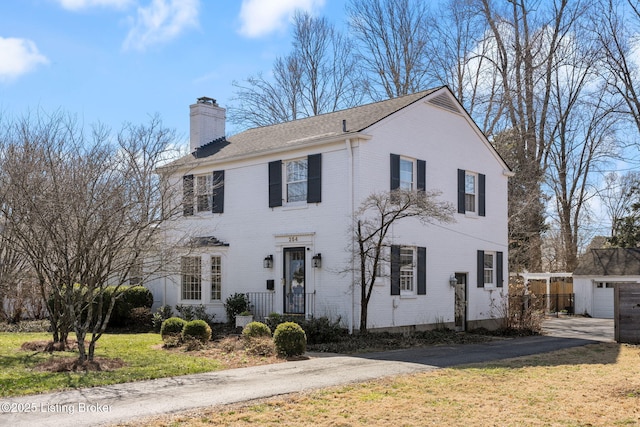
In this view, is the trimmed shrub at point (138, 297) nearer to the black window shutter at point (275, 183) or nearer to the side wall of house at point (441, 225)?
the black window shutter at point (275, 183)

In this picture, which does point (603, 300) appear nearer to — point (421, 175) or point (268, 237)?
point (421, 175)

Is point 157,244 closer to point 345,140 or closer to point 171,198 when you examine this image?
point 171,198

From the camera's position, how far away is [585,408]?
30.2 ft

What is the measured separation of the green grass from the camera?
417 inches

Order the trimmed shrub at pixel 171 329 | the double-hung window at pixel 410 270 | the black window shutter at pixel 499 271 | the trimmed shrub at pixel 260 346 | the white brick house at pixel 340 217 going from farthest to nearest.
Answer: the black window shutter at pixel 499 271 < the double-hung window at pixel 410 270 < the white brick house at pixel 340 217 < the trimmed shrub at pixel 171 329 < the trimmed shrub at pixel 260 346

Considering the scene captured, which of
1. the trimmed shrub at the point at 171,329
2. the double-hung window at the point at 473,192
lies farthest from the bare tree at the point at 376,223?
the trimmed shrub at the point at 171,329

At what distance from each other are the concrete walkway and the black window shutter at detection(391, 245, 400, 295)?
265cm

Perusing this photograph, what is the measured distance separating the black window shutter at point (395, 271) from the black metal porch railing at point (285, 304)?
92.1 inches

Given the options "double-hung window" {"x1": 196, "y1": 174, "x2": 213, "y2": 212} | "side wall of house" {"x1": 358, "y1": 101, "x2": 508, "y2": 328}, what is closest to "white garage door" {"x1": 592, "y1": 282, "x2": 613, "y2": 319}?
"side wall of house" {"x1": 358, "y1": 101, "x2": 508, "y2": 328}

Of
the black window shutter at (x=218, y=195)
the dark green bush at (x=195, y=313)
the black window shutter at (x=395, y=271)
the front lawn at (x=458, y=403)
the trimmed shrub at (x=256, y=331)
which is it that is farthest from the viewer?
the black window shutter at (x=218, y=195)

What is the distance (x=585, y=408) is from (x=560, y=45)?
95.3 feet

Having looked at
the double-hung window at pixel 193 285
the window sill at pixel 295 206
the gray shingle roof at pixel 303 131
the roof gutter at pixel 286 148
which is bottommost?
the double-hung window at pixel 193 285

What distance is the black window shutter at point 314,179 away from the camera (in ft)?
62.4

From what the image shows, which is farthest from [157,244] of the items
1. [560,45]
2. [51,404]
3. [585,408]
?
[560,45]
